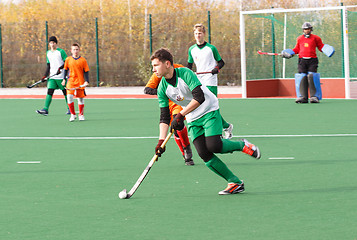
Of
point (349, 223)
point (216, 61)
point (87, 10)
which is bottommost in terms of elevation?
point (349, 223)

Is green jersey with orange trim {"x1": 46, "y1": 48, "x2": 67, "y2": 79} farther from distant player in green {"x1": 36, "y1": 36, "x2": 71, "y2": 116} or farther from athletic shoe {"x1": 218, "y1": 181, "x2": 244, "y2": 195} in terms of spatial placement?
athletic shoe {"x1": 218, "y1": 181, "x2": 244, "y2": 195}

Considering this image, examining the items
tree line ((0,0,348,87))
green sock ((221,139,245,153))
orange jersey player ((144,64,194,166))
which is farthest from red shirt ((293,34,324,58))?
green sock ((221,139,245,153))

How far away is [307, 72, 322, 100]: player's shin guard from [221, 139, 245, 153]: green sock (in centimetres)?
1135

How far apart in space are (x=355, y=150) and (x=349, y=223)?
4.06 m

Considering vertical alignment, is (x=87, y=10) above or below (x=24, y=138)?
above

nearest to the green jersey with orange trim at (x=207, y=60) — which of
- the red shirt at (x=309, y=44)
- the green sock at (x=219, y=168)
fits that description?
the green sock at (x=219, y=168)

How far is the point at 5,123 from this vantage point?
14.5m

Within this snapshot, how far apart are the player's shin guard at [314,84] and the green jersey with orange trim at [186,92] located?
11614 mm

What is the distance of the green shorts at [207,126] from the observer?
6602 millimetres

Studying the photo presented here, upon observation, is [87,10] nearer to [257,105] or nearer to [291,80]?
[291,80]

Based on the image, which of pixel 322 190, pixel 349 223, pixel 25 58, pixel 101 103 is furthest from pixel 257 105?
pixel 25 58

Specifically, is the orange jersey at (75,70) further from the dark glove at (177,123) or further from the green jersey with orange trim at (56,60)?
the dark glove at (177,123)

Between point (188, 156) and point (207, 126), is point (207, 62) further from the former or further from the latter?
point (207, 126)

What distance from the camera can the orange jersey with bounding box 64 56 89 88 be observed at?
1447 centimetres
